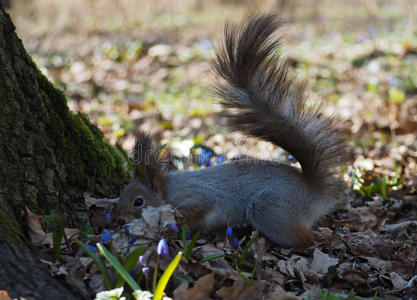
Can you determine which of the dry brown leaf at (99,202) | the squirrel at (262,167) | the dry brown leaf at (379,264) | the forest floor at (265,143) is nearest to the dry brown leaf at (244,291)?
the forest floor at (265,143)

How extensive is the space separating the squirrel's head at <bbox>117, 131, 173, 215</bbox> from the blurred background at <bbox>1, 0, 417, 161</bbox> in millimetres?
399

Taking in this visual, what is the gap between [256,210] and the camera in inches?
103

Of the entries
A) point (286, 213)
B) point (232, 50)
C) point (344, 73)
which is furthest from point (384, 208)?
point (344, 73)

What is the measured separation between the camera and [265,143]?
470cm

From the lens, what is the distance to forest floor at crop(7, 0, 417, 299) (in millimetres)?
2107

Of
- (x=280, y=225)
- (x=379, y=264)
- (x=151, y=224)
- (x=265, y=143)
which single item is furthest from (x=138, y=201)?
(x=265, y=143)

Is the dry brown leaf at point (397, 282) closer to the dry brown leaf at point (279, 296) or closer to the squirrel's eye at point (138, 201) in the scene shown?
the dry brown leaf at point (279, 296)

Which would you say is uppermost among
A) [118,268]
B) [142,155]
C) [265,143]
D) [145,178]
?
[265,143]

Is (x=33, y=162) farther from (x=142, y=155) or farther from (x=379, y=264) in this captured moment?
(x=379, y=264)

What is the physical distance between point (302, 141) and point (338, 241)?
534 mm

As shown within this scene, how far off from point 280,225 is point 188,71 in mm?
5755

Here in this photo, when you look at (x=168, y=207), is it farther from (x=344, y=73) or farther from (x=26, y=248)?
(x=344, y=73)

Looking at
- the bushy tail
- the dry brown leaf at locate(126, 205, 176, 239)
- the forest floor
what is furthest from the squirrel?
the dry brown leaf at locate(126, 205, 176, 239)

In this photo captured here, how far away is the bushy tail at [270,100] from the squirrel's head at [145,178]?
453 millimetres
